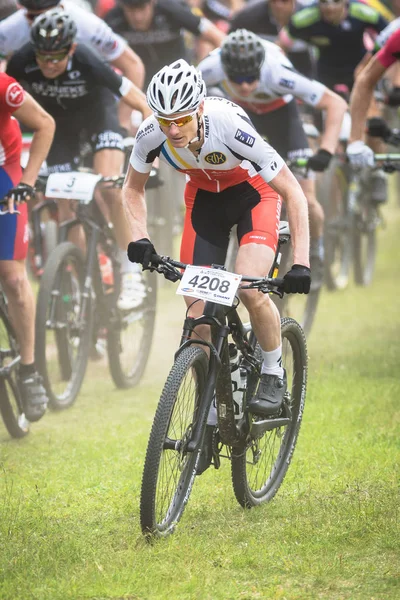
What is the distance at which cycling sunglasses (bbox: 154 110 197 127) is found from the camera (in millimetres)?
5254

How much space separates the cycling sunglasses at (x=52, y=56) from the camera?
7.82m

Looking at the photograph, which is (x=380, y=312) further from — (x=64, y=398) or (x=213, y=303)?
(x=213, y=303)

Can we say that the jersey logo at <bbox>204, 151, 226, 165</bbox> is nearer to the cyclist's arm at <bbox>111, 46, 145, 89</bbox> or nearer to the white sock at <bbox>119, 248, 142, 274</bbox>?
the white sock at <bbox>119, 248, 142, 274</bbox>

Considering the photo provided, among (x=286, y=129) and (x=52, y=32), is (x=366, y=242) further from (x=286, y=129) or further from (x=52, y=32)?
(x=52, y=32)

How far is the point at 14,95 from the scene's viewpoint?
6.84 metres

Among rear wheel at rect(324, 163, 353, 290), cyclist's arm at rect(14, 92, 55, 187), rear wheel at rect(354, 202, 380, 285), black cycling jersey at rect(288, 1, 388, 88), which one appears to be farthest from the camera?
rear wheel at rect(354, 202, 380, 285)

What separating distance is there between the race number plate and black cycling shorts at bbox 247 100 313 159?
2176mm

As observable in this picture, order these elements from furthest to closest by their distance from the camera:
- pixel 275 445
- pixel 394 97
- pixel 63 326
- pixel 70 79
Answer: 1. pixel 394 97
2. pixel 70 79
3. pixel 63 326
4. pixel 275 445

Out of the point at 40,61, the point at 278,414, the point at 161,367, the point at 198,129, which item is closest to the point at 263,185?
the point at 198,129

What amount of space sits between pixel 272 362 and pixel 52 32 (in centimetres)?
328

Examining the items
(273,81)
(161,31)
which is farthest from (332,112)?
(161,31)

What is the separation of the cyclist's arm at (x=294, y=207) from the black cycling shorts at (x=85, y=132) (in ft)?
10.7

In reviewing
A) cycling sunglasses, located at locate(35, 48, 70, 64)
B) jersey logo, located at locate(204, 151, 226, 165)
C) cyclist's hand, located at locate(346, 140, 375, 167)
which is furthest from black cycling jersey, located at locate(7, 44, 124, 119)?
jersey logo, located at locate(204, 151, 226, 165)

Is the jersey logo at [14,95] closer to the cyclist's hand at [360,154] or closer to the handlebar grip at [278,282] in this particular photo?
the handlebar grip at [278,282]
